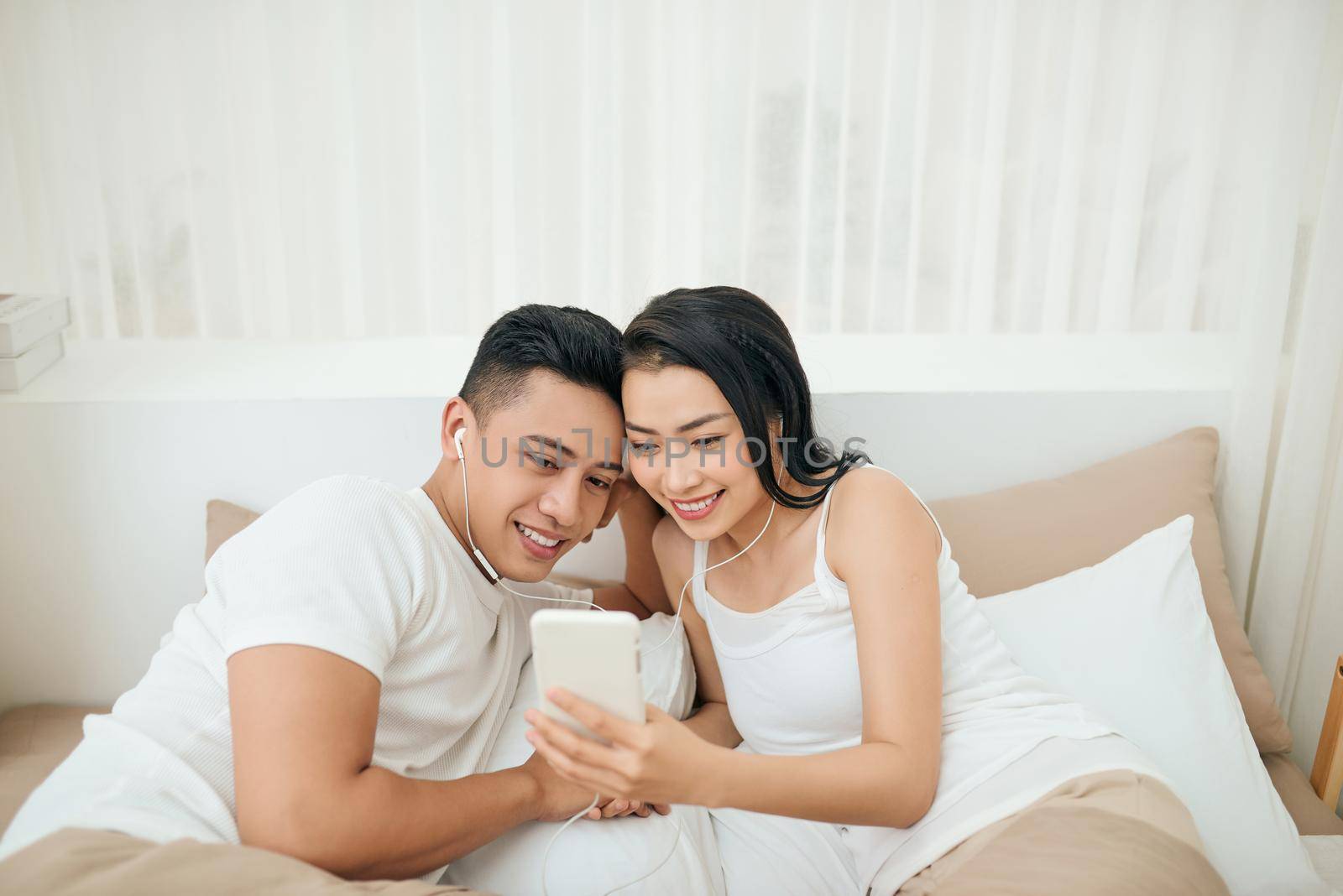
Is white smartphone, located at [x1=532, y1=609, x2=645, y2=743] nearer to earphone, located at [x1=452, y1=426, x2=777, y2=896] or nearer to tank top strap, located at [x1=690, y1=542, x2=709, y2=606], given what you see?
earphone, located at [x1=452, y1=426, x2=777, y2=896]

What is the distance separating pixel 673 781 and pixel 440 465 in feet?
1.94

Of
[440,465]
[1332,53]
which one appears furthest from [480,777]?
[1332,53]

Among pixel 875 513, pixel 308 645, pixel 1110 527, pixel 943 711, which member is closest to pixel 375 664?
pixel 308 645

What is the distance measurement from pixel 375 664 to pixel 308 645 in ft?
0.25

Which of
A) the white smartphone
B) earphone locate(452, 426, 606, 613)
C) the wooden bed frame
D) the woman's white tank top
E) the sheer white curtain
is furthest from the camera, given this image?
the sheer white curtain

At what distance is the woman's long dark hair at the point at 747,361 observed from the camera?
1.22m

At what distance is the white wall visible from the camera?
1.64m

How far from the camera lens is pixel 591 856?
122 cm

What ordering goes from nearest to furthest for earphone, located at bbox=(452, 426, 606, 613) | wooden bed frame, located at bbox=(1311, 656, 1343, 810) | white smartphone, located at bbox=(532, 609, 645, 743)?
white smartphone, located at bbox=(532, 609, 645, 743), earphone, located at bbox=(452, 426, 606, 613), wooden bed frame, located at bbox=(1311, 656, 1343, 810)

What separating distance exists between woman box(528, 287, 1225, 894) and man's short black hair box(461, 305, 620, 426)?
0.05 metres

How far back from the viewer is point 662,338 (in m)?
1.23

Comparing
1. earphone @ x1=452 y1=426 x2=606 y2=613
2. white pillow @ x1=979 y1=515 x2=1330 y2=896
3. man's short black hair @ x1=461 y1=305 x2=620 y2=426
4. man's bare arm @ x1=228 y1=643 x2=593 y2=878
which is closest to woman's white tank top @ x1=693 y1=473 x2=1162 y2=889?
white pillow @ x1=979 y1=515 x2=1330 y2=896

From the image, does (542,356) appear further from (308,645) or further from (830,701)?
(830,701)

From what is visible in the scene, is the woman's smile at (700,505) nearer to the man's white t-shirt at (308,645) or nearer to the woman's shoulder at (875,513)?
the woman's shoulder at (875,513)
